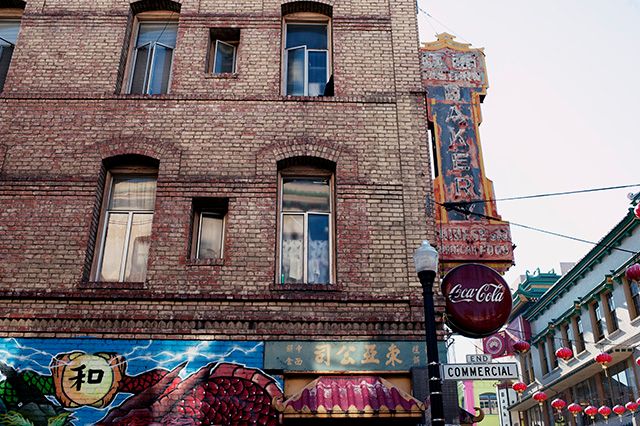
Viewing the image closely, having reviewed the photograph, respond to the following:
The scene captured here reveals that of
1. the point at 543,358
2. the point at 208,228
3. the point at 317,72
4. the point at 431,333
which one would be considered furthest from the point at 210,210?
the point at 543,358

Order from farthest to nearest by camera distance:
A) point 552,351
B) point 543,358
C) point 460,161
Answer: point 543,358, point 552,351, point 460,161

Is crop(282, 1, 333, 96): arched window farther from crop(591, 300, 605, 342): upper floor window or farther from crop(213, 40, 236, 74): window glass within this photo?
crop(591, 300, 605, 342): upper floor window

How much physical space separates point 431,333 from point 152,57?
8.01 meters

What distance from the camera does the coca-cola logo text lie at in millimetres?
9070

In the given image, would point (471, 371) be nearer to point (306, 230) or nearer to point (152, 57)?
point (306, 230)

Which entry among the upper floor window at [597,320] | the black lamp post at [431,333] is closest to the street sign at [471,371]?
the black lamp post at [431,333]

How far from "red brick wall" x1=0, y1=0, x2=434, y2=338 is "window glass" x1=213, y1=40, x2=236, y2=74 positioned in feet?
1.10

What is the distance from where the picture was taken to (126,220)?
1020 centimetres

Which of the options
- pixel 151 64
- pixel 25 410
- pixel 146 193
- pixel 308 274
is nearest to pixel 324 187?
pixel 308 274

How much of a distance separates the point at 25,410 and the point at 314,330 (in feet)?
13.7

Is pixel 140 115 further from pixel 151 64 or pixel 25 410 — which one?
pixel 25 410

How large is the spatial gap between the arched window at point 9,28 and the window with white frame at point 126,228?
144 inches

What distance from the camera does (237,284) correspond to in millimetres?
9305

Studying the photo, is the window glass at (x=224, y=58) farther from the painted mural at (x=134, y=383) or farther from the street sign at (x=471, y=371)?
the street sign at (x=471, y=371)
